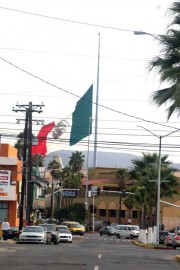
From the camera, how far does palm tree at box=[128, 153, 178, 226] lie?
229 ft

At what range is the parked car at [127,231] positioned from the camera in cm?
7944

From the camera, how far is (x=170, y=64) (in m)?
27.6

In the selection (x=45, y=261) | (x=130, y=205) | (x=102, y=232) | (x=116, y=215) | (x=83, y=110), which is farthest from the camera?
(x=116, y=215)

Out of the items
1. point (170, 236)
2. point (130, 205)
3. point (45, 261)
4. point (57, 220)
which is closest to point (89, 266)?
point (45, 261)

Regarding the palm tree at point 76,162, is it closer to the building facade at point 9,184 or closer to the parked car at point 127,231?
the parked car at point 127,231

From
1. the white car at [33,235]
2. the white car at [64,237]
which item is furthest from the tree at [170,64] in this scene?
the white car at [64,237]

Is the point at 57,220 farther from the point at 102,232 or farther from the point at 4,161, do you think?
the point at 4,161

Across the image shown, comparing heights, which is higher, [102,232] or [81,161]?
[81,161]

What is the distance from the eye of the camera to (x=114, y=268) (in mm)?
23766

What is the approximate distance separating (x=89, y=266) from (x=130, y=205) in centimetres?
7303

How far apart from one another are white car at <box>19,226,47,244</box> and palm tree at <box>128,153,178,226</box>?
22.5 metres

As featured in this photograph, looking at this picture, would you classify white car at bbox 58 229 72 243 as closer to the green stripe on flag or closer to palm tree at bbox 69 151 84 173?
the green stripe on flag

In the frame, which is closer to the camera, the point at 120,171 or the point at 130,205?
the point at 130,205

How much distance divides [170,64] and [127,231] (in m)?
54.1
